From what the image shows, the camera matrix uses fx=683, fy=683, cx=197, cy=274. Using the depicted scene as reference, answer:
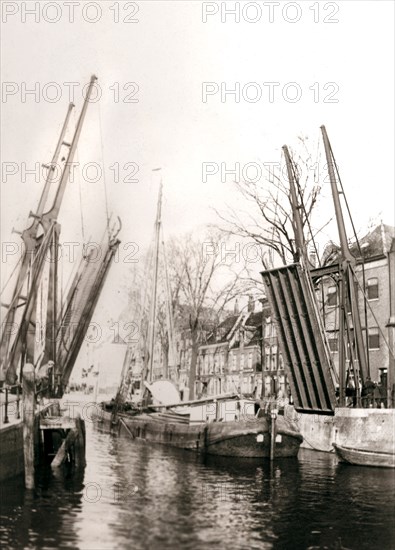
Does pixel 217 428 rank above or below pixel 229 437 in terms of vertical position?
above

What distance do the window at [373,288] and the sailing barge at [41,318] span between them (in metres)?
11.5

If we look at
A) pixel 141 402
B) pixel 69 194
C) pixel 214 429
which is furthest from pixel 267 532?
pixel 141 402

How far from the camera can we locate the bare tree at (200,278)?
12.1 metres

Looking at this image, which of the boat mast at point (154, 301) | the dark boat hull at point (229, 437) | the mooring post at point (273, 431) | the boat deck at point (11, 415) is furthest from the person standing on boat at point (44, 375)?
the mooring post at point (273, 431)

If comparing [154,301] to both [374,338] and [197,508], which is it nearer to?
[197,508]

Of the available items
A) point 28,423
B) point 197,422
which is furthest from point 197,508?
point 197,422

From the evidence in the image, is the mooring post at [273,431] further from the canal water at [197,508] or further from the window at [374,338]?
the window at [374,338]

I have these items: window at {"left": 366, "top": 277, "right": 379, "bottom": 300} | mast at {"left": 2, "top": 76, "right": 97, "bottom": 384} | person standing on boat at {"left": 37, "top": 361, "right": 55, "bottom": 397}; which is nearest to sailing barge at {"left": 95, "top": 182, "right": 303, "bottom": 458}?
person standing on boat at {"left": 37, "top": 361, "right": 55, "bottom": 397}

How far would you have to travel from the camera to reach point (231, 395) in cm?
1503

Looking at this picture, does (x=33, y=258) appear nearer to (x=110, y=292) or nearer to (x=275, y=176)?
(x=110, y=292)

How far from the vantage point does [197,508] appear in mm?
8453

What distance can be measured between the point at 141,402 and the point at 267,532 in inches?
366

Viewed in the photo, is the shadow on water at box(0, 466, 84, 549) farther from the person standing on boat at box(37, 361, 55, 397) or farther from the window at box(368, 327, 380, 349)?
the window at box(368, 327, 380, 349)

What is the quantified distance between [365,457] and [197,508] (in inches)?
192
